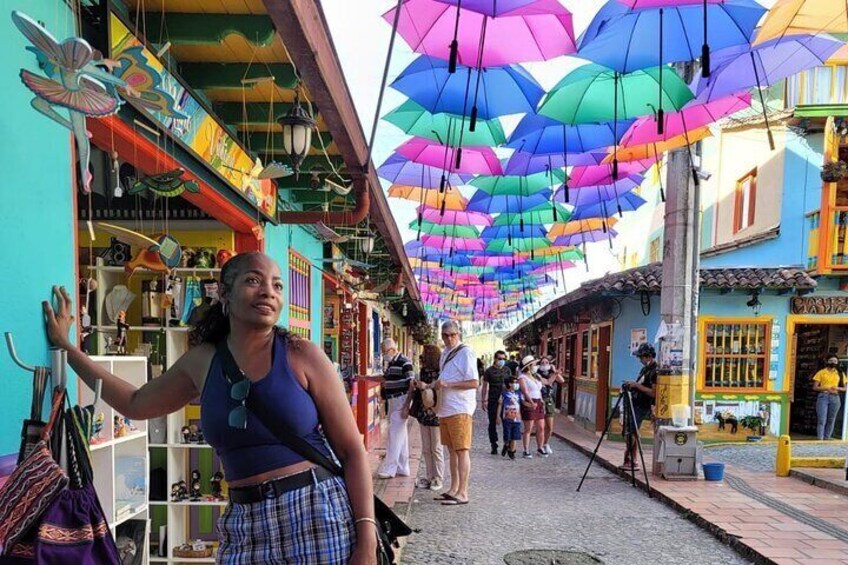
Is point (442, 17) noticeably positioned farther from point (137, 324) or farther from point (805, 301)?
point (805, 301)

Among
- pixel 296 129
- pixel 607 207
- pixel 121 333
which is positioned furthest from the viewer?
pixel 607 207

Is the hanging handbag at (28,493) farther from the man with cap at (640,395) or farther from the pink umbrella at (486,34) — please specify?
the man with cap at (640,395)

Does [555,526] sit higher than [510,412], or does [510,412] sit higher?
[510,412]

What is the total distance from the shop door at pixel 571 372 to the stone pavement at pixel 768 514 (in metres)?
8.18

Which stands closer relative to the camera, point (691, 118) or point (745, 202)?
point (691, 118)

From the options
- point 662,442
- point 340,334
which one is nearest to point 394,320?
point 340,334

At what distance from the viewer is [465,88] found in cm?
714

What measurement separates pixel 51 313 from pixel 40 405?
1.38 ft

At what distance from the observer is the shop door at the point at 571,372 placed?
16906mm

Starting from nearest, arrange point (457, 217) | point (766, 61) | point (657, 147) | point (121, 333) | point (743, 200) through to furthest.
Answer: point (121, 333) → point (766, 61) → point (657, 147) → point (457, 217) → point (743, 200)

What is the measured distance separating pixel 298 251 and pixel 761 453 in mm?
8540

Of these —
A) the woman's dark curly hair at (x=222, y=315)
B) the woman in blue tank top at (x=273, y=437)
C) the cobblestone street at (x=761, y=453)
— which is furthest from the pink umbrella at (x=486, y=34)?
the cobblestone street at (x=761, y=453)

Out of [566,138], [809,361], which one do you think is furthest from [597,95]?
[809,361]

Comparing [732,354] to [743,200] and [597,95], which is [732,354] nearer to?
[743,200]
